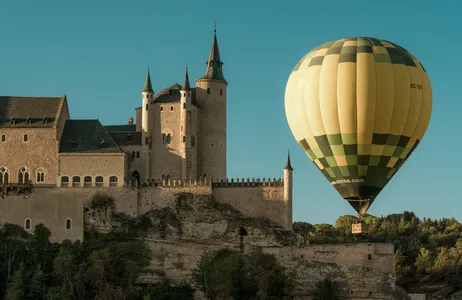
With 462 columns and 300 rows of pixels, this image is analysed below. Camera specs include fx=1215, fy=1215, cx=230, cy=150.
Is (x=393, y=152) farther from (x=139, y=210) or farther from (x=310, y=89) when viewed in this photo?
(x=139, y=210)

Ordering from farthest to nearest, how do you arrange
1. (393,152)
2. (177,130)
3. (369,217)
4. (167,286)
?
(369,217), (177,130), (167,286), (393,152)

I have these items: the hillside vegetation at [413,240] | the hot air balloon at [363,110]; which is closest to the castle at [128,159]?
the hillside vegetation at [413,240]

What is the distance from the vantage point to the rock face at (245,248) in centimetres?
7262

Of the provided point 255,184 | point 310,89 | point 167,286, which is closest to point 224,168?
point 255,184

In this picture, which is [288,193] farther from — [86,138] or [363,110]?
[363,110]

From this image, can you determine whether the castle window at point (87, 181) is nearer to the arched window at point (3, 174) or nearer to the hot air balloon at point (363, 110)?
the arched window at point (3, 174)

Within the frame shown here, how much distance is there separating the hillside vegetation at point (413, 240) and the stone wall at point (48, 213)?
15.0 meters

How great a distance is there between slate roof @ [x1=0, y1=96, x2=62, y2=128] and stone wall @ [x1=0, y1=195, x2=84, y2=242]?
16.9 feet

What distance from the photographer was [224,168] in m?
77.4

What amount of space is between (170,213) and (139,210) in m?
1.91

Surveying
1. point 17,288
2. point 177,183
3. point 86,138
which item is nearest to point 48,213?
point 86,138

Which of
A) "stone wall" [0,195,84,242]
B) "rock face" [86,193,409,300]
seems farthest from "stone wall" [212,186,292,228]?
"stone wall" [0,195,84,242]

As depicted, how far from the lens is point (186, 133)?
250ft

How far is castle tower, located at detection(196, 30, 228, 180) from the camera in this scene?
77125 mm
